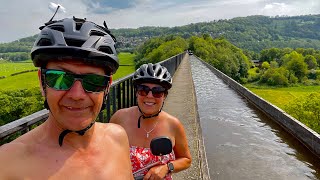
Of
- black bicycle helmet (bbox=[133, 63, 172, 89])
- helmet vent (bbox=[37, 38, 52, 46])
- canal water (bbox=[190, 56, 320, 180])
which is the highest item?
helmet vent (bbox=[37, 38, 52, 46])

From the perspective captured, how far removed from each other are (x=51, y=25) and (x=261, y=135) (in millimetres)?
11358

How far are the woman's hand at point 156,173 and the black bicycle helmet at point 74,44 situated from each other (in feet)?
3.74

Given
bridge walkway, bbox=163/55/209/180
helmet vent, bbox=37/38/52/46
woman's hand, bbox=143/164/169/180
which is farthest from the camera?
bridge walkway, bbox=163/55/209/180

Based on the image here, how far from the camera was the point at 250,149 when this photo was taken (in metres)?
10.7

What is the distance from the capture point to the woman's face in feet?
10.4

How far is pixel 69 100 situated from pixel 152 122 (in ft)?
5.30

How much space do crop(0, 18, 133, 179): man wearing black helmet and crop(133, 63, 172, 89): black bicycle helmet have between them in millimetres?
1464

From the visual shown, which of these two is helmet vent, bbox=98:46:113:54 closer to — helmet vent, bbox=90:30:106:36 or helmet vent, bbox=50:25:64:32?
helmet vent, bbox=90:30:106:36

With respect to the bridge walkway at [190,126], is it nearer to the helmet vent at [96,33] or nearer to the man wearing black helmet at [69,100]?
the man wearing black helmet at [69,100]

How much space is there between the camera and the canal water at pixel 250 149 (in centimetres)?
883

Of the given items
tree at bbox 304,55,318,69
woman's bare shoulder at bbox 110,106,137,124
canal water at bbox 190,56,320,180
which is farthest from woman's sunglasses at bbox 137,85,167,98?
tree at bbox 304,55,318,69

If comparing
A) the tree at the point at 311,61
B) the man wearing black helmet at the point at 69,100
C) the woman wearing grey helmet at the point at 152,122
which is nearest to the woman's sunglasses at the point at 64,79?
the man wearing black helmet at the point at 69,100

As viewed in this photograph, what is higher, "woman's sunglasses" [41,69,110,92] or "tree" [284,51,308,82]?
"woman's sunglasses" [41,69,110,92]

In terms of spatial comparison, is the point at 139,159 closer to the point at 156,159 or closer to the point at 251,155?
the point at 156,159
